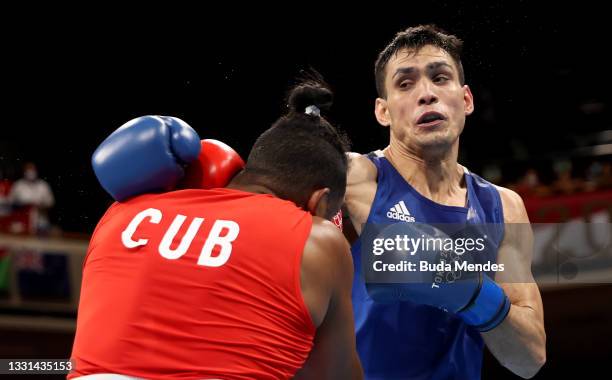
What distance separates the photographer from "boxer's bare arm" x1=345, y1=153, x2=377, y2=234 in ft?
7.16

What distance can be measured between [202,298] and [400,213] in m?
0.94

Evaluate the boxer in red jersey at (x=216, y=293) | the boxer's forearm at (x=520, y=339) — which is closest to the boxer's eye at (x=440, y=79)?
the boxer's forearm at (x=520, y=339)

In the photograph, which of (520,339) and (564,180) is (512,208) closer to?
(520,339)

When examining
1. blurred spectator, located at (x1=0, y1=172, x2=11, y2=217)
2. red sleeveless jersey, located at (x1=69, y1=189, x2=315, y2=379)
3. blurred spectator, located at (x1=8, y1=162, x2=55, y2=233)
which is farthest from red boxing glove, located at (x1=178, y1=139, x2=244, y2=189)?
blurred spectator, located at (x1=8, y1=162, x2=55, y2=233)

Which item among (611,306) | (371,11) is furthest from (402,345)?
(611,306)

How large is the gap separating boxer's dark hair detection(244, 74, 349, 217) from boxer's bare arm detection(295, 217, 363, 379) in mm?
102

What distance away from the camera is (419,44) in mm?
2348

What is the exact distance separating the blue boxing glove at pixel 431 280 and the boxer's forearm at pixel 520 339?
0.25 feet

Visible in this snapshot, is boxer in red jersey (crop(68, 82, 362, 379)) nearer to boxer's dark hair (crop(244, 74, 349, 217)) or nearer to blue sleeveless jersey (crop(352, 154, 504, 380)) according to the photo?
boxer's dark hair (crop(244, 74, 349, 217))

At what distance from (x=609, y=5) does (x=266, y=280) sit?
611 centimetres

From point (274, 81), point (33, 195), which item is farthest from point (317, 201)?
point (33, 195)

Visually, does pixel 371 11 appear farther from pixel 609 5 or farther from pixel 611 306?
pixel 609 5

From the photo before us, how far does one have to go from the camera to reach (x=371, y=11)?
171 inches

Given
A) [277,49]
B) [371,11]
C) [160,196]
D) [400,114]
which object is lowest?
[160,196]
